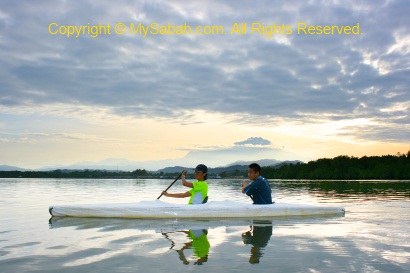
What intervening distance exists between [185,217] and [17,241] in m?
4.77

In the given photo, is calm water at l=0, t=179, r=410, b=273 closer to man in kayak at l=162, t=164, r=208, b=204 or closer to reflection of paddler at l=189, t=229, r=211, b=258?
reflection of paddler at l=189, t=229, r=211, b=258

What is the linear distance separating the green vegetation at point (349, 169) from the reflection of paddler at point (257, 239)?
100 m

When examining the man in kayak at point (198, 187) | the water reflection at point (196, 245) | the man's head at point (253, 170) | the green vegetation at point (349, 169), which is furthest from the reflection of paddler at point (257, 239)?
the green vegetation at point (349, 169)

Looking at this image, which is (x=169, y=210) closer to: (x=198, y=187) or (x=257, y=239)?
(x=198, y=187)

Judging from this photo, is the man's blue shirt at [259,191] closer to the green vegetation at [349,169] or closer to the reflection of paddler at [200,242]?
the reflection of paddler at [200,242]

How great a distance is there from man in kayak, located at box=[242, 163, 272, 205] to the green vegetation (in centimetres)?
9711

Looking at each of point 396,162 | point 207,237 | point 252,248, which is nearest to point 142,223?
point 207,237

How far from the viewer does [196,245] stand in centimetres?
748

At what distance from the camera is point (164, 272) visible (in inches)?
217

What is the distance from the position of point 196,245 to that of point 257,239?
4.88 feet

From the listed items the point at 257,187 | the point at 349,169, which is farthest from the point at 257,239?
the point at 349,169

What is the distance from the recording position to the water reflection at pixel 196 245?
6.31 m

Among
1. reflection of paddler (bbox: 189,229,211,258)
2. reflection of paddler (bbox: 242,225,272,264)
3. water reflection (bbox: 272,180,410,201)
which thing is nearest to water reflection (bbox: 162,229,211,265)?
reflection of paddler (bbox: 189,229,211,258)

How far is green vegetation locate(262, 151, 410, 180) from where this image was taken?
4126 inches
